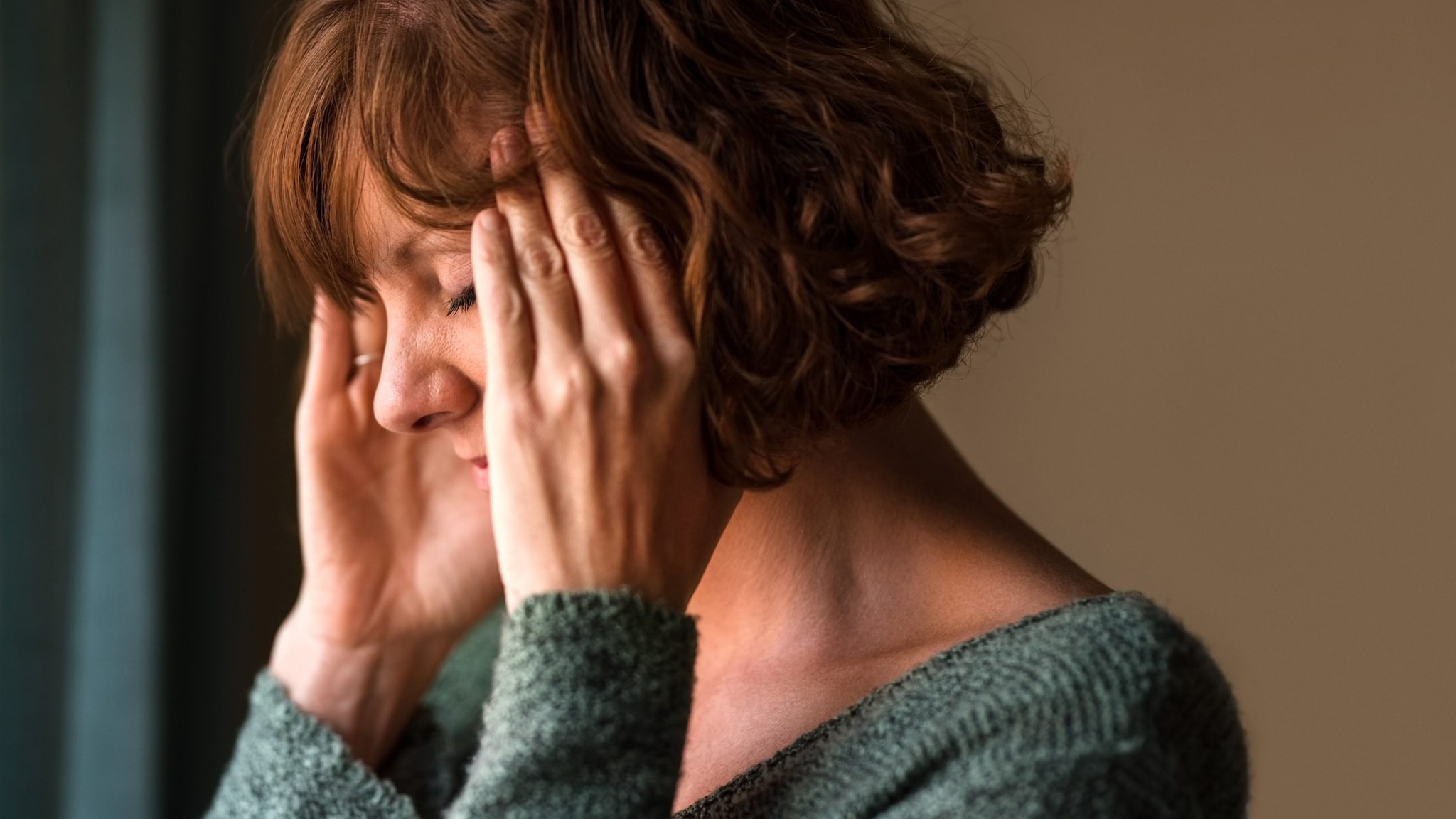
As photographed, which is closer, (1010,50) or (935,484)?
(935,484)

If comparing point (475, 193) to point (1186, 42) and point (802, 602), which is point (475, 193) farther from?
point (1186, 42)

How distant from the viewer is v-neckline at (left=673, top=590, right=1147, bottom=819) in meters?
0.87

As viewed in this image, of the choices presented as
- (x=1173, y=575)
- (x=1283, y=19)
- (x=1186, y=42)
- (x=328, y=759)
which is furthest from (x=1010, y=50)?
(x=328, y=759)

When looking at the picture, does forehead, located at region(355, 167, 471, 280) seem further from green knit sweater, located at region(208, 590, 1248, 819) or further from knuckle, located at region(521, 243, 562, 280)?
green knit sweater, located at region(208, 590, 1248, 819)

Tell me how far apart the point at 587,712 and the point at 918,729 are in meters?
0.22

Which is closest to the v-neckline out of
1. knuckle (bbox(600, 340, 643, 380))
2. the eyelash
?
knuckle (bbox(600, 340, 643, 380))

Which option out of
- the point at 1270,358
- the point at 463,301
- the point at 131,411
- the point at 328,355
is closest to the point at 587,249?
the point at 463,301

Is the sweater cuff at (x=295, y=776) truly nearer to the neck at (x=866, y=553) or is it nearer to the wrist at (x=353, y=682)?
the wrist at (x=353, y=682)

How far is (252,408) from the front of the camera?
5.80ft

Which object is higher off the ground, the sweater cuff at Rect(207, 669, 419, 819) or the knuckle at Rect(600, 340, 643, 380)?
the knuckle at Rect(600, 340, 643, 380)

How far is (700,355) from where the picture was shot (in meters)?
0.86

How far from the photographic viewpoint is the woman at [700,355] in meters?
0.79

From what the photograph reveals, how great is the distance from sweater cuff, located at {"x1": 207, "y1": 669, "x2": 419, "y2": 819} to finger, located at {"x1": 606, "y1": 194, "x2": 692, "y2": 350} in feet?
1.53

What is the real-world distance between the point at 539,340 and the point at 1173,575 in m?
1.33
